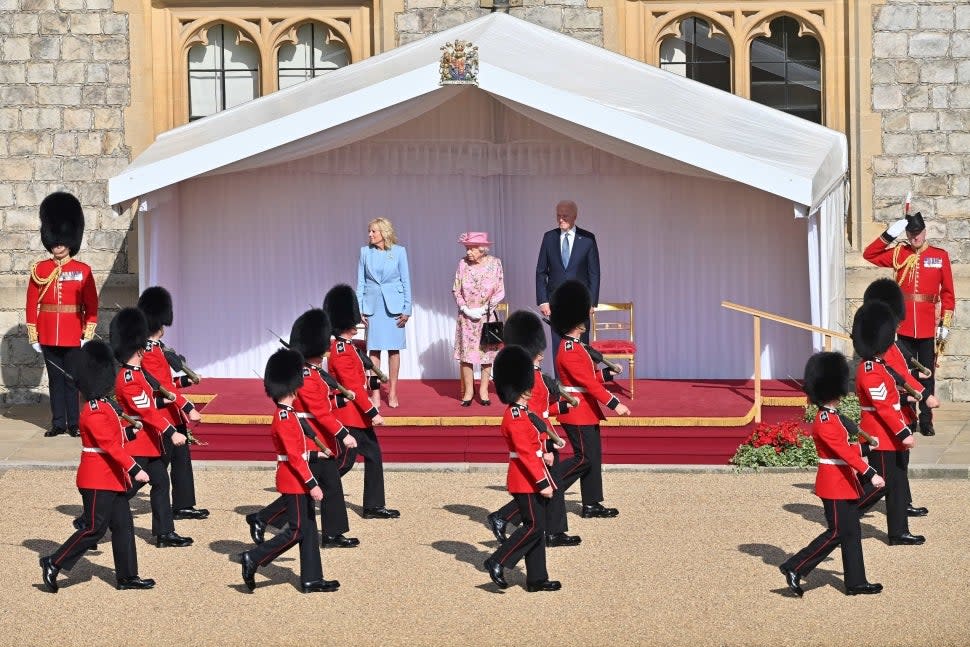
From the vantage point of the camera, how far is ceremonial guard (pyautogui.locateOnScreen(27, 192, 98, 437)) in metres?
13.3

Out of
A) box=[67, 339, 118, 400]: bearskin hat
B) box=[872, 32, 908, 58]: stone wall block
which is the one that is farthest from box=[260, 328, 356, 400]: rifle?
box=[872, 32, 908, 58]: stone wall block

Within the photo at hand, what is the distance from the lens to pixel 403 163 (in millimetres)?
14320

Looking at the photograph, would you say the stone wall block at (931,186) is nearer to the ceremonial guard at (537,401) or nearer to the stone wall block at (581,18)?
the stone wall block at (581,18)

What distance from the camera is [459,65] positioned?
12602mm

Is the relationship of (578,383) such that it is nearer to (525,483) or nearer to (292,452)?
(525,483)

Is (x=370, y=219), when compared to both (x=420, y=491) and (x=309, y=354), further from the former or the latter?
(x=309, y=354)

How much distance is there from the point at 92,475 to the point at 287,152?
4806 millimetres

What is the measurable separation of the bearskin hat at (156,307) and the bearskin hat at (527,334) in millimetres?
2134

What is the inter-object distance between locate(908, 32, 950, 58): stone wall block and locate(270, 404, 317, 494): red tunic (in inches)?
324

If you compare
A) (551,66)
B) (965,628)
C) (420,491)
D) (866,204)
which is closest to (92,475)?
(420,491)

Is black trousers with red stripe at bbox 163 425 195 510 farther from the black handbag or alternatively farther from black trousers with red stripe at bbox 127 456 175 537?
the black handbag

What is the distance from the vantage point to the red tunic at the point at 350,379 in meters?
10.3

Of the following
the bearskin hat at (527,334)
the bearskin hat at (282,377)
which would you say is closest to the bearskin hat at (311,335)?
the bearskin hat at (282,377)

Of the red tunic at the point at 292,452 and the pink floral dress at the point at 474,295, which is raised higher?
the pink floral dress at the point at 474,295
